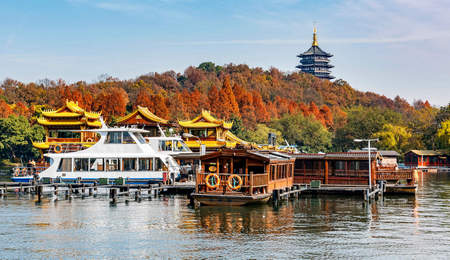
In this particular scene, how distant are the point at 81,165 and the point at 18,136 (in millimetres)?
42634

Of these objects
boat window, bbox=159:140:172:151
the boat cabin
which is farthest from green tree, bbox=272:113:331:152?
the boat cabin

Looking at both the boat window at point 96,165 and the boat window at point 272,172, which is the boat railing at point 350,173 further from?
the boat window at point 96,165

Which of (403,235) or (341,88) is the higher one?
(341,88)

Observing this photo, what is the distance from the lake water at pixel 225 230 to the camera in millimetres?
24609

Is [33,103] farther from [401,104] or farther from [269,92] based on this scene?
[401,104]

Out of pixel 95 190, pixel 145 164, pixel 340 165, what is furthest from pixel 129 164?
pixel 340 165

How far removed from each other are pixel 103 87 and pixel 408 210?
106 meters

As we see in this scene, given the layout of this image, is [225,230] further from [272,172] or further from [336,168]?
[336,168]

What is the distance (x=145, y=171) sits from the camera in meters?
48.0

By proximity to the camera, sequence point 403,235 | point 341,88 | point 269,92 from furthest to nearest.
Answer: point 341,88, point 269,92, point 403,235

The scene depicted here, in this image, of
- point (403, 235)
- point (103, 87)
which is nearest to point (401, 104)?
point (103, 87)

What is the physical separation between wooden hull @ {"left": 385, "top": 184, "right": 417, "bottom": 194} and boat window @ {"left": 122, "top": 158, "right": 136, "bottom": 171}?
18.9 m

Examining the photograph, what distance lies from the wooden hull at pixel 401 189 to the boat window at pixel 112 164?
66.1ft

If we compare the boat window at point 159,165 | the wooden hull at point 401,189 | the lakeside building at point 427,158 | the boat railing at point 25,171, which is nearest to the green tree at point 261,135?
the lakeside building at point 427,158
